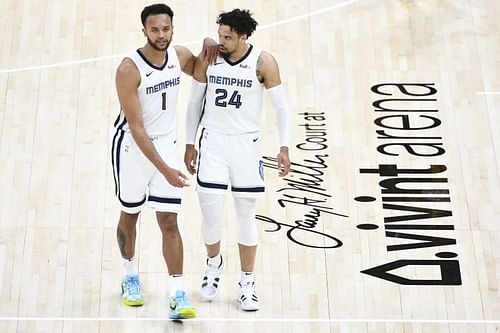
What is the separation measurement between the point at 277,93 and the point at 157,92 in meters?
0.78

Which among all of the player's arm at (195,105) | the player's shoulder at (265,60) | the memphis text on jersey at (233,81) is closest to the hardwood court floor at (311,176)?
the player's arm at (195,105)

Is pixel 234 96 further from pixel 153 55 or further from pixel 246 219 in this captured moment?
pixel 246 219

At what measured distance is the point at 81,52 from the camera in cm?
997

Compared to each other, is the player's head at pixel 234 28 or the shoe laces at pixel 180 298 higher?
the player's head at pixel 234 28

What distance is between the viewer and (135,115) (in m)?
6.93

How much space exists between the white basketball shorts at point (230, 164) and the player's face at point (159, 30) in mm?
740

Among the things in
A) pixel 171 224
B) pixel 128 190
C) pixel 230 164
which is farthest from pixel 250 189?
pixel 128 190

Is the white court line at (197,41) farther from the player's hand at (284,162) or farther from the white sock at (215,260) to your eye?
the player's hand at (284,162)

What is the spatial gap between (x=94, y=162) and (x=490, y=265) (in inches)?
127

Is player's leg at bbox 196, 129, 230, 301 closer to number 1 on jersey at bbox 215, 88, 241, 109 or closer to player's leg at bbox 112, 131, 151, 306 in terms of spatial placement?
number 1 on jersey at bbox 215, 88, 241, 109

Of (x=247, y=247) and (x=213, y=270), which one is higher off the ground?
(x=247, y=247)

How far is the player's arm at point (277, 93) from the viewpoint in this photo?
23.4 feet

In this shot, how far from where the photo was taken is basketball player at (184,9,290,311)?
7.12 metres

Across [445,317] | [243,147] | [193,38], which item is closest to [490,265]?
[445,317]
